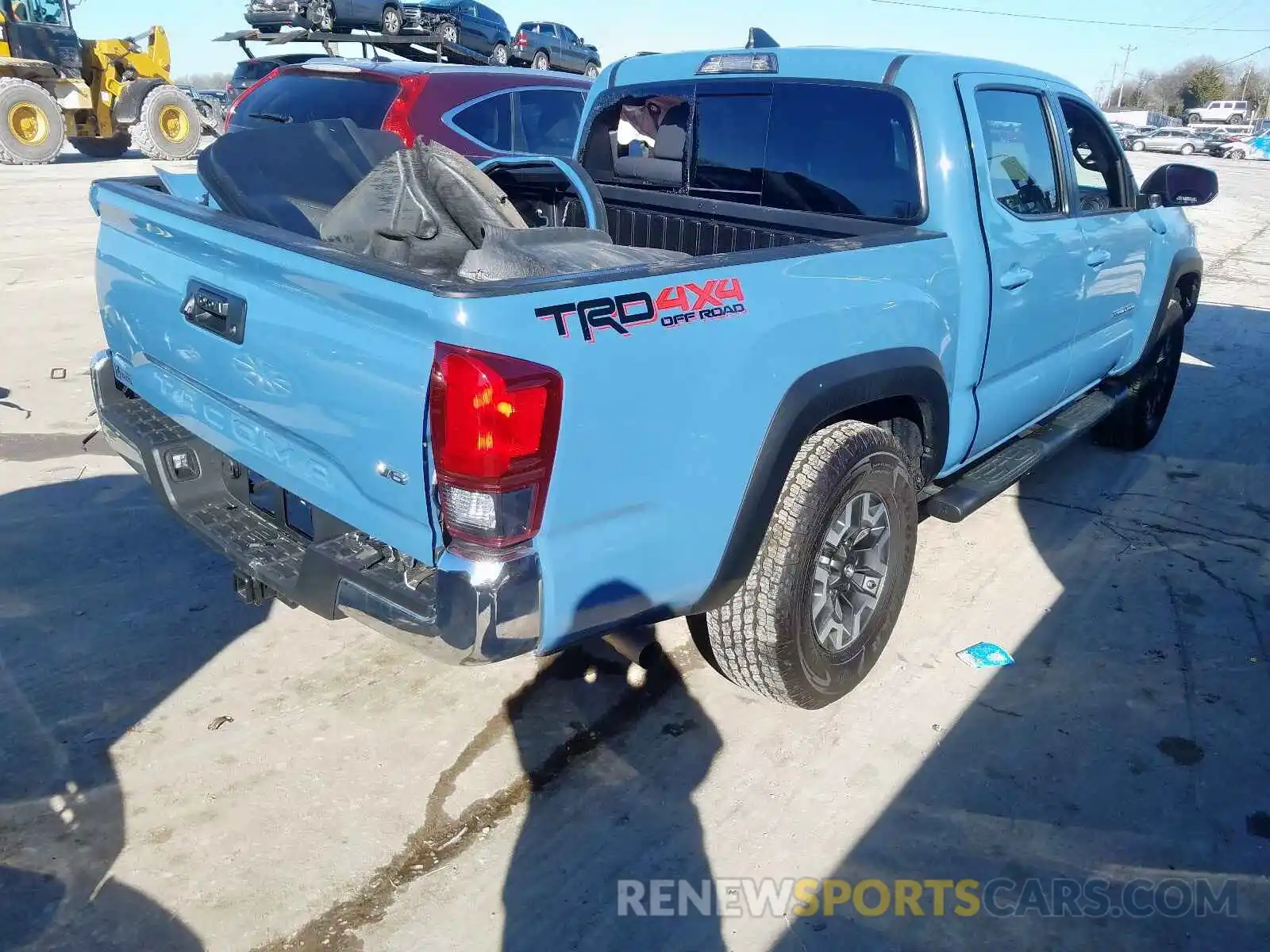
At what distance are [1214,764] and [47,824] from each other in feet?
11.0

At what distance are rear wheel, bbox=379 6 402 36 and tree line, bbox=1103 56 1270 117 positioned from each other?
85444mm

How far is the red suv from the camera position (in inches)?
279

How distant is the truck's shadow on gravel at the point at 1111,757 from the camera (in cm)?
238

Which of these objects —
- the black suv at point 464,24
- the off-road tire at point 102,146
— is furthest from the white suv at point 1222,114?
the off-road tire at point 102,146

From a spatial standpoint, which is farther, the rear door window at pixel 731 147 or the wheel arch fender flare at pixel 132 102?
the wheel arch fender flare at pixel 132 102

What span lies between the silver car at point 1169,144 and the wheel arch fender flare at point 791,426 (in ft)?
170

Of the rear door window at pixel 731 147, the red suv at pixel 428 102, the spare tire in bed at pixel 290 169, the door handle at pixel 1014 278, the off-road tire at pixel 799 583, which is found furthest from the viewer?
the red suv at pixel 428 102

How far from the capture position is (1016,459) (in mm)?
3969

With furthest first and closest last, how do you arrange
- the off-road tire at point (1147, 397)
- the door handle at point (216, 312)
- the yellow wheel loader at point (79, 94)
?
the yellow wheel loader at point (79, 94) → the off-road tire at point (1147, 397) → the door handle at point (216, 312)

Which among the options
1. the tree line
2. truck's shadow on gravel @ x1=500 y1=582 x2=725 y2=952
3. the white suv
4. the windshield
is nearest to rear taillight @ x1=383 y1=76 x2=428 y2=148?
truck's shadow on gravel @ x1=500 y1=582 x2=725 y2=952

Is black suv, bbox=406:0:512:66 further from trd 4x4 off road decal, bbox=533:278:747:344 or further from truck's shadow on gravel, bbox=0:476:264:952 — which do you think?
trd 4x4 off road decal, bbox=533:278:747:344

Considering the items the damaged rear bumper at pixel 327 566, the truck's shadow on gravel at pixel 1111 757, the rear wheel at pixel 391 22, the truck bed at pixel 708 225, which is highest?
the rear wheel at pixel 391 22

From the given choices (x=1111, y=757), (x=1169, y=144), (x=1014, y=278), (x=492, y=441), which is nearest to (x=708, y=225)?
(x=1014, y=278)

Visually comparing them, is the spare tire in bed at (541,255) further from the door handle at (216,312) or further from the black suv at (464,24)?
the black suv at (464,24)
